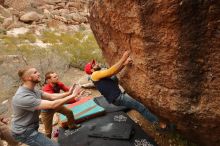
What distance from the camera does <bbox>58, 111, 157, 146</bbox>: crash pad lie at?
16.7ft

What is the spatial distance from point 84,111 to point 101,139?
3.75ft

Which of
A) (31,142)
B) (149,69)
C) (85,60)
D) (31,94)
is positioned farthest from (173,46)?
(85,60)

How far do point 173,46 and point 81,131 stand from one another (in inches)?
115

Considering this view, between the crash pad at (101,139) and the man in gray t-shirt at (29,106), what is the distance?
107cm

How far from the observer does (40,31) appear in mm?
17422

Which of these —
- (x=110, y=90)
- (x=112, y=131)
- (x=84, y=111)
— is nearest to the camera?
(x=110, y=90)

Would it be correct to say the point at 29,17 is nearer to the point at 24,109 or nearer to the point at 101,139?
the point at 101,139

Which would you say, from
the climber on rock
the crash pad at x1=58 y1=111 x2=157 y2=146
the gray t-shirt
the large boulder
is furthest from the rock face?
the large boulder

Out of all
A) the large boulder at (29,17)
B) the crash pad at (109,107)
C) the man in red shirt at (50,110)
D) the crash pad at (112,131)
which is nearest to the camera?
the crash pad at (112,131)

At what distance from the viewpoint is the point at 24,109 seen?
13.1 ft

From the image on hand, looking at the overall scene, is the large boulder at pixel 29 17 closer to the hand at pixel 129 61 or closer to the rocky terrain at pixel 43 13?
the rocky terrain at pixel 43 13

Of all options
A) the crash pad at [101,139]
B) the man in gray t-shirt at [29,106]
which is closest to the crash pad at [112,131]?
the crash pad at [101,139]

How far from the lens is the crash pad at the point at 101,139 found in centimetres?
509

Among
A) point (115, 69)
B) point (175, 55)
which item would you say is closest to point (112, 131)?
point (115, 69)
